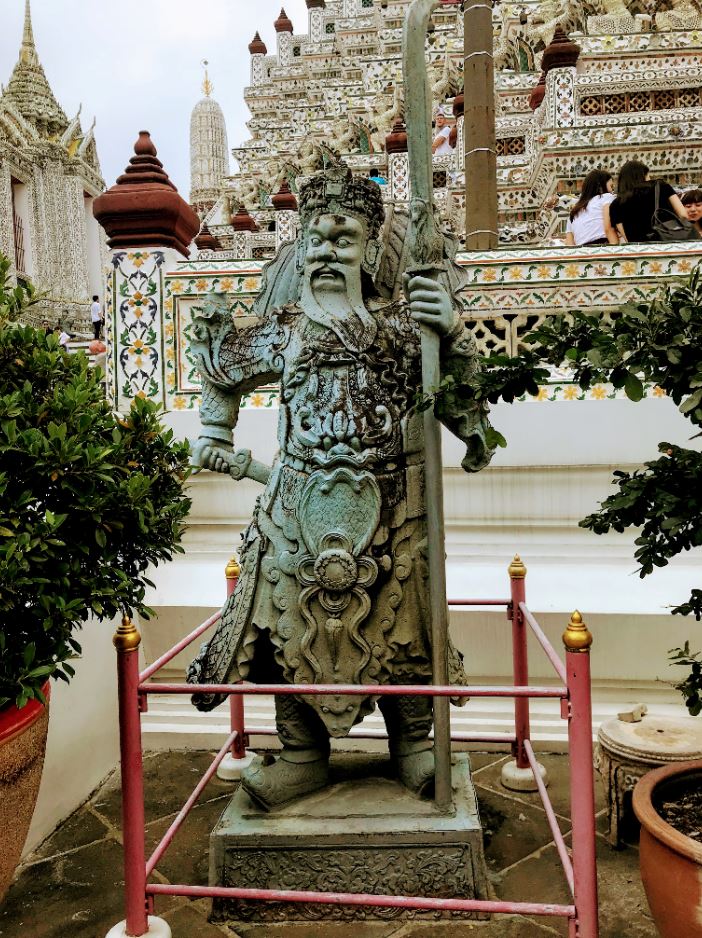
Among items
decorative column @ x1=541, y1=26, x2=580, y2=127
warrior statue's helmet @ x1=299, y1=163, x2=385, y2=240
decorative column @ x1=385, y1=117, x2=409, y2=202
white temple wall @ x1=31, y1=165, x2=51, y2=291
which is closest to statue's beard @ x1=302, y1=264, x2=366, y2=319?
warrior statue's helmet @ x1=299, y1=163, x2=385, y2=240

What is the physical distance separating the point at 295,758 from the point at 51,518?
117 cm

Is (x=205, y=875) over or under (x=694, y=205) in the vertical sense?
under

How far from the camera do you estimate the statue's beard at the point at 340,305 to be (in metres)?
2.52

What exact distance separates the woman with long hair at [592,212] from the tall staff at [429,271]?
3410 mm

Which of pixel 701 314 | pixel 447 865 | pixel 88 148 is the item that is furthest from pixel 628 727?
pixel 88 148

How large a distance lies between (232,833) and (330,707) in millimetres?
473

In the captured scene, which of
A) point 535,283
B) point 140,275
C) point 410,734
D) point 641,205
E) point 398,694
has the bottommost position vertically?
point 410,734

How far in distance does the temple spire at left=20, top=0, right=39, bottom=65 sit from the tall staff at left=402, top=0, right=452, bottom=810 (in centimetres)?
2647

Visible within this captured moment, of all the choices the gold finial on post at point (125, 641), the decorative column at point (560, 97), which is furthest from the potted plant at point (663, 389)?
the decorative column at point (560, 97)

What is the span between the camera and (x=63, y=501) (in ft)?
7.11

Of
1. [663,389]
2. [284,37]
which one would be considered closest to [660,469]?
[663,389]

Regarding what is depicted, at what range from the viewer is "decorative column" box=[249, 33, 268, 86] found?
992 inches

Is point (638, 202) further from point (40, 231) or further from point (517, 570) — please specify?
point (40, 231)

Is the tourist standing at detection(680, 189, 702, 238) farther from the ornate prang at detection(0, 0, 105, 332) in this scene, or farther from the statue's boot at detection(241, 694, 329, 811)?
the ornate prang at detection(0, 0, 105, 332)
